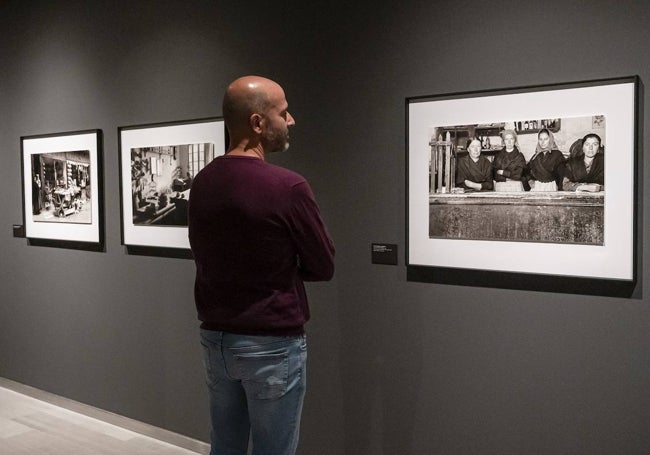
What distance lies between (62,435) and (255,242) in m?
2.36

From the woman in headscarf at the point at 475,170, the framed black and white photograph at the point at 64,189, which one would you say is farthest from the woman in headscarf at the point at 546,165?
the framed black and white photograph at the point at 64,189

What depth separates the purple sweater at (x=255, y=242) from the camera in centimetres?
196

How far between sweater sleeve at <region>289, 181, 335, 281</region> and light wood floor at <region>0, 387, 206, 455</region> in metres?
1.85

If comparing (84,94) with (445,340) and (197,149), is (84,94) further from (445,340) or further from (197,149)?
(445,340)

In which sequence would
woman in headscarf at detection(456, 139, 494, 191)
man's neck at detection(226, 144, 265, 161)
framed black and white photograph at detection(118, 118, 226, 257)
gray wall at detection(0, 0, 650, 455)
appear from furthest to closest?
1. framed black and white photograph at detection(118, 118, 226, 257)
2. woman in headscarf at detection(456, 139, 494, 191)
3. gray wall at detection(0, 0, 650, 455)
4. man's neck at detection(226, 144, 265, 161)

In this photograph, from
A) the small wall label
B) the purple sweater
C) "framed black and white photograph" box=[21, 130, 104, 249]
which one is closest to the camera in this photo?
the purple sweater

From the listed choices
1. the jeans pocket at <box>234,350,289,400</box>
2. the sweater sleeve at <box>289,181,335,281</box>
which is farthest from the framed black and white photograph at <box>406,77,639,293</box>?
the jeans pocket at <box>234,350,289,400</box>

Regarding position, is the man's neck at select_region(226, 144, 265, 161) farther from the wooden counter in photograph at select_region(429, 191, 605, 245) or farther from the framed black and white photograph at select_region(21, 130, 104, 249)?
the framed black and white photograph at select_region(21, 130, 104, 249)

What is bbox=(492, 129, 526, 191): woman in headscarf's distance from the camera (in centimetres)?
238

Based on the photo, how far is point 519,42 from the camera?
7.87ft

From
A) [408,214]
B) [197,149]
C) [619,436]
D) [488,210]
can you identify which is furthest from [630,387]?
[197,149]

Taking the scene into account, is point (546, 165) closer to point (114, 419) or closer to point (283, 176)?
point (283, 176)

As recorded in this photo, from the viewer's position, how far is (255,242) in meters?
1.97

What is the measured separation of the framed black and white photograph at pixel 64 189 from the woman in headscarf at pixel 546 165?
247cm
